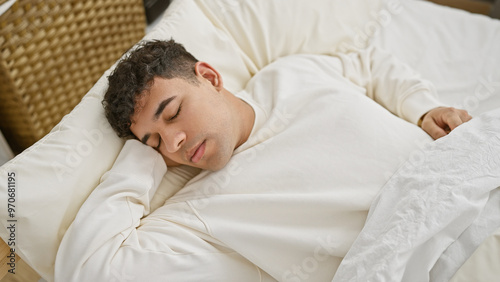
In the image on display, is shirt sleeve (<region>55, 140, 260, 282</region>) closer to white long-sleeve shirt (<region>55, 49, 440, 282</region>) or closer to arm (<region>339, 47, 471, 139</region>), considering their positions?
white long-sleeve shirt (<region>55, 49, 440, 282</region>)

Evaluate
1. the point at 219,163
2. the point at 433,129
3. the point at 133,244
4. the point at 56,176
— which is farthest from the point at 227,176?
the point at 433,129

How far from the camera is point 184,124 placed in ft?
3.04

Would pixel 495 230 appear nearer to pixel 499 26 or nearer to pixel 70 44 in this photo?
pixel 499 26

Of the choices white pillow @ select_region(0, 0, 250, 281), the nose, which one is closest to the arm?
the nose

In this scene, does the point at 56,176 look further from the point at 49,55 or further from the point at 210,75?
the point at 49,55

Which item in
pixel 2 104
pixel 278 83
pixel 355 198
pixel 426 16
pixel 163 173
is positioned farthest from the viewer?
pixel 426 16

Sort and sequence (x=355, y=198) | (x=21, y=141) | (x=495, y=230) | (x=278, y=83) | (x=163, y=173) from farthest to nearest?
(x=21, y=141) < (x=278, y=83) < (x=163, y=173) < (x=355, y=198) < (x=495, y=230)

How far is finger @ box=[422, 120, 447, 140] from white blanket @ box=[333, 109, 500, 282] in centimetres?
17

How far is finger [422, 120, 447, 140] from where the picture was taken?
1035 mm

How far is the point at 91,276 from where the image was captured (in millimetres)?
799

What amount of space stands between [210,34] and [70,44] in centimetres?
56

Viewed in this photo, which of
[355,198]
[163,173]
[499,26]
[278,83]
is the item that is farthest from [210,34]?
[499,26]

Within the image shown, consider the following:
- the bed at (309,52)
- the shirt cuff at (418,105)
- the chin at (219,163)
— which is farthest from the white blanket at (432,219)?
the chin at (219,163)

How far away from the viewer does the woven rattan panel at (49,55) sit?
1.18m
